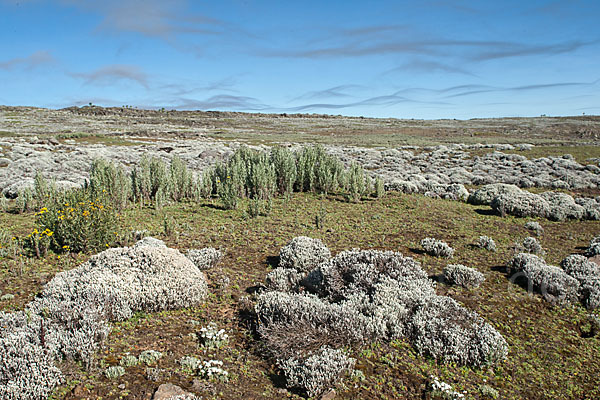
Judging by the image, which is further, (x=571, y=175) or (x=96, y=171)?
(x=571, y=175)

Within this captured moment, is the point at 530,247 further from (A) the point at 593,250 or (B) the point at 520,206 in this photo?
(B) the point at 520,206

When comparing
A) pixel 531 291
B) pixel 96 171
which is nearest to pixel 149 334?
pixel 531 291

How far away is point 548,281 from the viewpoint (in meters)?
6.19

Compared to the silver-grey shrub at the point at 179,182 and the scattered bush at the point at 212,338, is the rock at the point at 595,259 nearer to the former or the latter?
the scattered bush at the point at 212,338

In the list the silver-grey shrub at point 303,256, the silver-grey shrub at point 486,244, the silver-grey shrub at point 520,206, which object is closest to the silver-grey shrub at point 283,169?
the silver-grey shrub at point 303,256

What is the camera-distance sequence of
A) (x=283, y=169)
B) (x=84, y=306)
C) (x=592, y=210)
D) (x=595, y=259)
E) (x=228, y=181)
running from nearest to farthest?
(x=84, y=306)
(x=595, y=259)
(x=228, y=181)
(x=592, y=210)
(x=283, y=169)

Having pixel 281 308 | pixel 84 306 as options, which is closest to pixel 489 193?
pixel 281 308

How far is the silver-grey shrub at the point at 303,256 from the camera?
6418mm

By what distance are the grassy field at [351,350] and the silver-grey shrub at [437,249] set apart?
8.4 inches

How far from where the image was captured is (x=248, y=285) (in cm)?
595

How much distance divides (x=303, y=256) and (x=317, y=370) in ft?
9.69

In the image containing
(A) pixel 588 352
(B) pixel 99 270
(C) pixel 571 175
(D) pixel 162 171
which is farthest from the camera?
(C) pixel 571 175

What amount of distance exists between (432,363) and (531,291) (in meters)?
3.25

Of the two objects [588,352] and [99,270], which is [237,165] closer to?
[99,270]
